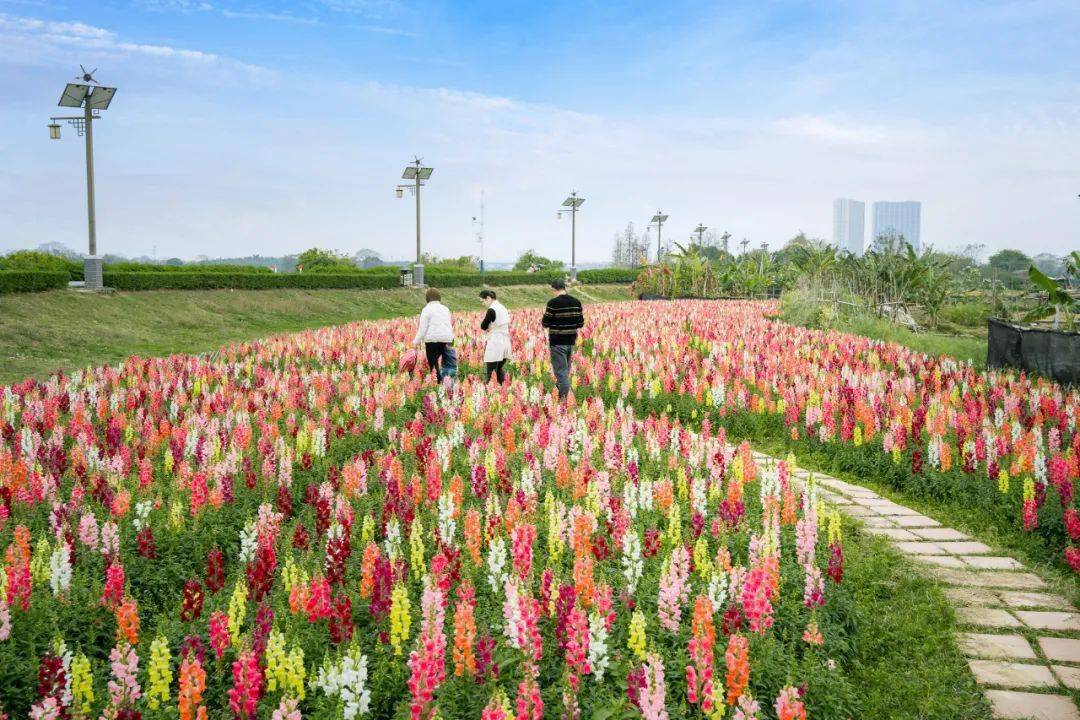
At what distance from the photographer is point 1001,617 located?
16.5ft

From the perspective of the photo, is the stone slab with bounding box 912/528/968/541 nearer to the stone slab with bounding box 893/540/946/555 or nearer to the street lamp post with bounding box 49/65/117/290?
the stone slab with bounding box 893/540/946/555

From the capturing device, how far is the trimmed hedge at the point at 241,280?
24997 millimetres

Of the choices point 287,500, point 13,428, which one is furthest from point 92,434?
point 287,500

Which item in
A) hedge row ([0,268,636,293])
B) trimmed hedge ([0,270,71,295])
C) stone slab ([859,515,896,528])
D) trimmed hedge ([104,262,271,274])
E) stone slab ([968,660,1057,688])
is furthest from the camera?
trimmed hedge ([104,262,271,274])

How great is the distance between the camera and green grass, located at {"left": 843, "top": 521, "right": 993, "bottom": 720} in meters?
4.15

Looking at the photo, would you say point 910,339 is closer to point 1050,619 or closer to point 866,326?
point 866,326

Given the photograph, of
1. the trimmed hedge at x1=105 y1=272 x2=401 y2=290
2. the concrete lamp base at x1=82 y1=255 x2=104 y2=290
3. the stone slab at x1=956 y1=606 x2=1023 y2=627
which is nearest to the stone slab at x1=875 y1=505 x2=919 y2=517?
the stone slab at x1=956 y1=606 x2=1023 y2=627

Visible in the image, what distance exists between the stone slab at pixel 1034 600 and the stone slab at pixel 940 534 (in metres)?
1.04

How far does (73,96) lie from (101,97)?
732 mm

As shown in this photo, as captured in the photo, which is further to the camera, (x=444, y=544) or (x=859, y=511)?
(x=859, y=511)

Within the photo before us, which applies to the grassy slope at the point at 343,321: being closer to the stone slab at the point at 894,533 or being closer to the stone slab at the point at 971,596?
the stone slab at the point at 971,596

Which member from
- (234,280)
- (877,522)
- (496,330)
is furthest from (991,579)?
(234,280)

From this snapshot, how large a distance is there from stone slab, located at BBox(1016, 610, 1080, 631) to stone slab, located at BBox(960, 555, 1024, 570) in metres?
0.71

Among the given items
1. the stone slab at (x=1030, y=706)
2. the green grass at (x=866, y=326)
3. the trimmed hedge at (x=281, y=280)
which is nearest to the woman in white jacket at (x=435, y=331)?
the trimmed hedge at (x=281, y=280)
